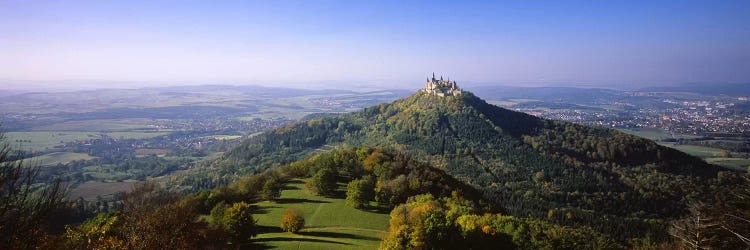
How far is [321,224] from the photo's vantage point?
4009 centimetres

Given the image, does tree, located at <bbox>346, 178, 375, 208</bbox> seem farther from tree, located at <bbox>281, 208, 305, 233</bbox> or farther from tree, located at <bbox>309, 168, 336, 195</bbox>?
tree, located at <bbox>281, 208, 305, 233</bbox>

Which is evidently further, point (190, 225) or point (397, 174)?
point (397, 174)

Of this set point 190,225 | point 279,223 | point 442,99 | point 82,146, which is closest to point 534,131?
point 442,99

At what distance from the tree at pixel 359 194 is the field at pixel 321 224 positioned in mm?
793

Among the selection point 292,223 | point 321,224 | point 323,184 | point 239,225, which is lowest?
point 321,224

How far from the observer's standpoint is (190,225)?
23453mm

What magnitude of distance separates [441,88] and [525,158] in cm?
5029

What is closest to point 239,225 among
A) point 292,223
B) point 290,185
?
point 292,223

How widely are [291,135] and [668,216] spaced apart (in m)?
102

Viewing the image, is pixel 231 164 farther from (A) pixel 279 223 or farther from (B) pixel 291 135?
(A) pixel 279 223

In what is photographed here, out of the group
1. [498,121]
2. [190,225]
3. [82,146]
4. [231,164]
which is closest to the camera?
[190,225]

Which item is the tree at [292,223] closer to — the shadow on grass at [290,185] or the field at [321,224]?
the field at [321,224]

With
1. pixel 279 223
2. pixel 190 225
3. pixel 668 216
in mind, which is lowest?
pixel 668 216

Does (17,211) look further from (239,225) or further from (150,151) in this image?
(150,151)
